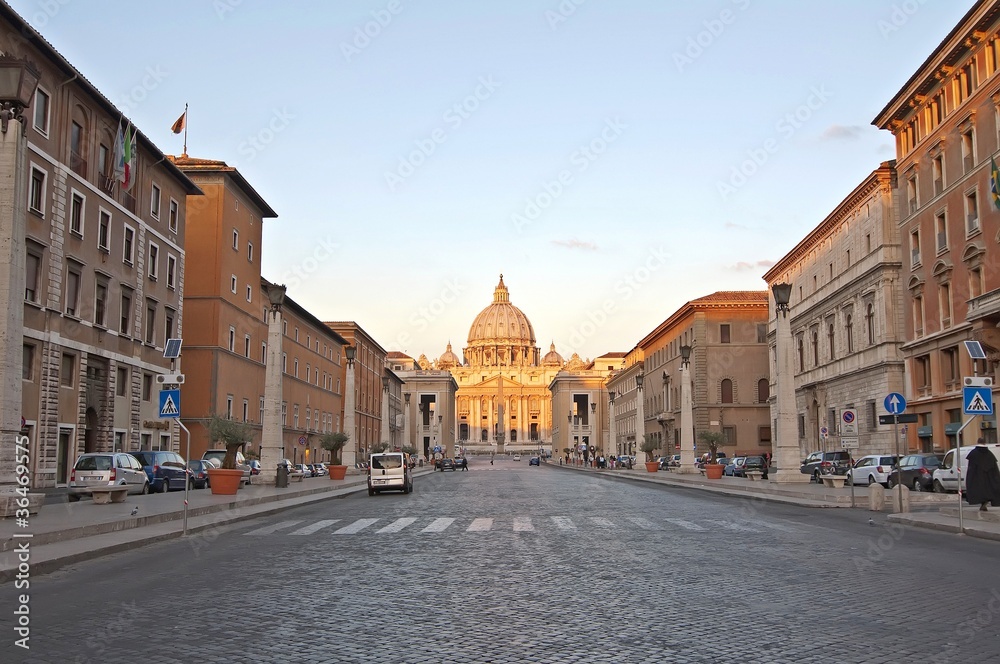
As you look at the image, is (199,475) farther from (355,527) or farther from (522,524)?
(522,524)

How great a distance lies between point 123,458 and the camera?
96.2ft

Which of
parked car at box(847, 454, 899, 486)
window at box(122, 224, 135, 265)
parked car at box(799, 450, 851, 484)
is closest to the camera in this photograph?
parked car at box(847, 454, 899, 486)

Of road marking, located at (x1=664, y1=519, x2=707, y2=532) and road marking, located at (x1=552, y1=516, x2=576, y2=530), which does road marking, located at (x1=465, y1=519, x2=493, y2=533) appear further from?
road marking, located at (x1=664, y1=519, x2=707, y2=532)

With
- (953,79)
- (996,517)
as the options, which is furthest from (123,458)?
(953,79)

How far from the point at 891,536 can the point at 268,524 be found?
40.6ft

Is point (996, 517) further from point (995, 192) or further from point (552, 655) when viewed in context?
point (552, 655)

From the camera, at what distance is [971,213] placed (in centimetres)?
3978

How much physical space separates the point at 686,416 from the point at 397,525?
31.8 meters

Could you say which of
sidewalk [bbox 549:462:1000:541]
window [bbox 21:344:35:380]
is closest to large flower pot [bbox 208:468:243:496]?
window [bbox 21:344:35:380]

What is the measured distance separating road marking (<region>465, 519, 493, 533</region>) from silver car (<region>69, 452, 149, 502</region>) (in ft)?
37.7

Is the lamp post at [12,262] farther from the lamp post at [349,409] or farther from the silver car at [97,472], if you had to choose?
the lamp post at [349,409]

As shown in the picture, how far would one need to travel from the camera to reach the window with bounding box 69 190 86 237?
34906 millimetres

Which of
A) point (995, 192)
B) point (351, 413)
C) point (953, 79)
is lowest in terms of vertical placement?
point (351, 413)

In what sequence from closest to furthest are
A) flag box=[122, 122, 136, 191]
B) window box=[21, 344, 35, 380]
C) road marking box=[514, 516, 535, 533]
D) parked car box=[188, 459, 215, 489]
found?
road marking box=[514, 516, 535, 533] < window box=[21, 344, 35, 380] < flag box=[122, 122, 136, 191] < parked car box=[188, 459, 215, 489]
